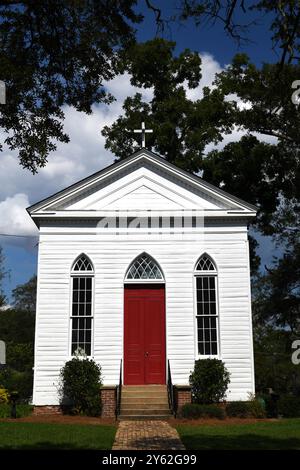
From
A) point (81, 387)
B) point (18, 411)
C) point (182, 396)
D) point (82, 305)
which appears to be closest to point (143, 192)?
point (82, 305)

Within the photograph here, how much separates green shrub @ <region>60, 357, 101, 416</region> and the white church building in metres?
0.35

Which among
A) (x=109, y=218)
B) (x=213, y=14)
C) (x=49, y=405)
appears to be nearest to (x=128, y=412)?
(x=49, y=405)

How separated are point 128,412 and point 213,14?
11.3 metres

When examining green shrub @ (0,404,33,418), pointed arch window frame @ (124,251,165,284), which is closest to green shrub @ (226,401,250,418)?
pointed arch window frame @ (124,251,165,284)

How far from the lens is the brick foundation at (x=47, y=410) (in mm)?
16578

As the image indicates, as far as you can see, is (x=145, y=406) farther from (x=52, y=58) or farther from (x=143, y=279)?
(x=52, y=58)

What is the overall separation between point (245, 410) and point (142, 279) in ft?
16.5

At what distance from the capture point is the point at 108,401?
51.5ft

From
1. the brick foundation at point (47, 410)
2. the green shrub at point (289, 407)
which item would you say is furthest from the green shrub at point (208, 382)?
the brick foundation at point (47, 410)

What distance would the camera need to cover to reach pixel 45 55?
28.0 feet

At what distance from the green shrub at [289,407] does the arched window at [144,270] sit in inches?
211

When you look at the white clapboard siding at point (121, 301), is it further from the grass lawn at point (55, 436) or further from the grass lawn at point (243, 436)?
the grass lawn at point (55, 436)

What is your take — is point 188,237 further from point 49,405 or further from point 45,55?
point 45,55

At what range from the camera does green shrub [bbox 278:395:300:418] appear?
16.8 m
